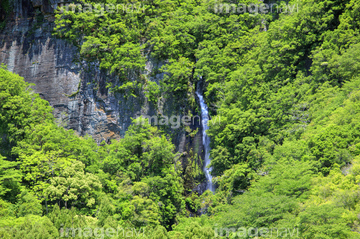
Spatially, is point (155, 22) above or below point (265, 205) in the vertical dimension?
above

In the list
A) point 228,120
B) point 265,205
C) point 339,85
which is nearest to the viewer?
point 265,205

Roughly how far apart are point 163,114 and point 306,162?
16.7m

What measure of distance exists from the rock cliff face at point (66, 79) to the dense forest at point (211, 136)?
1046mm

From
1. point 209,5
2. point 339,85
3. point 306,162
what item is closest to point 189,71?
point 209,5

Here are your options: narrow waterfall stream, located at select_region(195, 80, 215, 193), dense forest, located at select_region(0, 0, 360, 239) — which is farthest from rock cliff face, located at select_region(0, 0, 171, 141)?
narrow waterfall stream, located at select_region(195, 80, 215, 193)

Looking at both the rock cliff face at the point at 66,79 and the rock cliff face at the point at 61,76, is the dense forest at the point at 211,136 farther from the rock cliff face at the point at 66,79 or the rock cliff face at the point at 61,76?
the rock cliff face at the point at 61,76

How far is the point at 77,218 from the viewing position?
2677cm

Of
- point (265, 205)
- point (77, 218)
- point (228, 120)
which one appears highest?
point (228, 120)

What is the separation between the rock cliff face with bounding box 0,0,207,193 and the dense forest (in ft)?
3.43

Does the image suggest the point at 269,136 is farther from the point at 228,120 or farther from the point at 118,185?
the point at 118,185

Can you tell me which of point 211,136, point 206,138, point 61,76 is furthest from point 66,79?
point 211,136

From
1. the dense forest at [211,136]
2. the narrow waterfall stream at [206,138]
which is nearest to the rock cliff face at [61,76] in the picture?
the dense forest at [211,136]

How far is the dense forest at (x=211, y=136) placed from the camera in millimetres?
23953

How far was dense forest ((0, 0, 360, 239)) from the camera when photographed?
23953 millimetres
